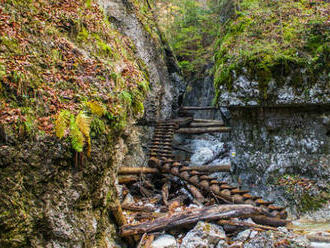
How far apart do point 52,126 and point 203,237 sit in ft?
9.36

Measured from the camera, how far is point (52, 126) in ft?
9.28

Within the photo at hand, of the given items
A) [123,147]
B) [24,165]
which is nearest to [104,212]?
[123,147]

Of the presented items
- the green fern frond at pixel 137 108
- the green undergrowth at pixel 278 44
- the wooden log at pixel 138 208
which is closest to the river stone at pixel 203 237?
the wooden log at pixel 138 208

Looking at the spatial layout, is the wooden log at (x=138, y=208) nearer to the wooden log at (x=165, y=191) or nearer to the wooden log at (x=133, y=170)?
the wooden log at (x=165, y=191)

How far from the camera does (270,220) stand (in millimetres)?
4234

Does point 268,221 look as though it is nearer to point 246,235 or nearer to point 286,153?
point 246,235

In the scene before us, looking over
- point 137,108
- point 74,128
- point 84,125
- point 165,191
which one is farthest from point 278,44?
point 74,128

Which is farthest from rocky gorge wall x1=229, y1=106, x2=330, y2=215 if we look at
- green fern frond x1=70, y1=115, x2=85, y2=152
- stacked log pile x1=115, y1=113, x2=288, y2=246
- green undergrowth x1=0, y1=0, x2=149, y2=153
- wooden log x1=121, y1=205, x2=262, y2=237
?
green fern frond x1=70, y1=115, x2=85, y2=152

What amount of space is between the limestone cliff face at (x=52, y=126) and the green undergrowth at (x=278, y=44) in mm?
3875

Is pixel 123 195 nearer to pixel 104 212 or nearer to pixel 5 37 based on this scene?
pixel 104 212

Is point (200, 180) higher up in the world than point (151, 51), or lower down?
lower down

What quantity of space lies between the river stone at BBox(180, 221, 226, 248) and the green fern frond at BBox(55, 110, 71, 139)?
2.53 metres

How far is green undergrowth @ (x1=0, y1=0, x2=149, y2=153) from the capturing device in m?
2.74

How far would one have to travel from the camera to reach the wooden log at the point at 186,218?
3740 millimetres
